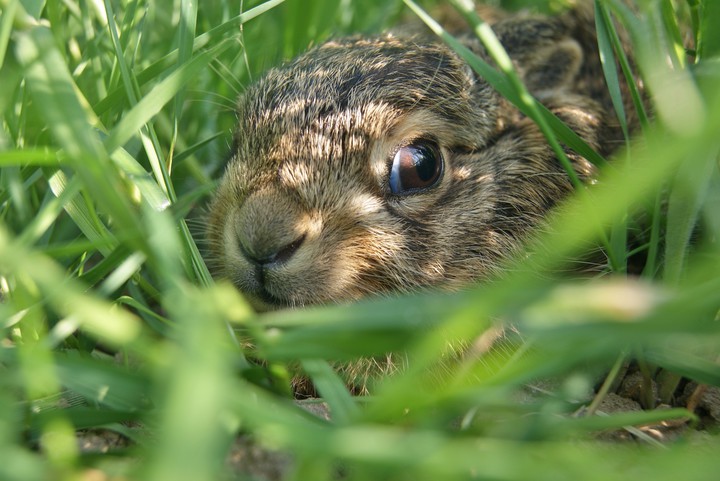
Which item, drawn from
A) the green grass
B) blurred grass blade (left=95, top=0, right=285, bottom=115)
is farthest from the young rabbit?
blurred grass blade (left=95, top=0, right=285, bottom=115)

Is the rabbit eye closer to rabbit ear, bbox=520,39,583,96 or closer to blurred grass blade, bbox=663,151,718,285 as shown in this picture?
blurred grass blade, bbox=663,151,718,285

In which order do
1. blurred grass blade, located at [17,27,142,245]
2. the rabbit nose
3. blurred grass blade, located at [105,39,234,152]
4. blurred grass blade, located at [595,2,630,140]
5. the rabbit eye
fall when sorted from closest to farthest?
blurred grass blade, located at [17,27,142,245], blurred grass blade, located at [105,39,234,152], the rabbit nose, blurred grass blade, located at [595,2,630,140], the rabbit eye

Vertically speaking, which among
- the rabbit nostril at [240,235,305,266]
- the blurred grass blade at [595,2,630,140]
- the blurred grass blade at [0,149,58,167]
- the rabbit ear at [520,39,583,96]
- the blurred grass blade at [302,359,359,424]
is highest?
the blurred grass blade at [595,2,630,140]

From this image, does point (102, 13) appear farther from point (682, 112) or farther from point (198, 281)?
point (682, 112)

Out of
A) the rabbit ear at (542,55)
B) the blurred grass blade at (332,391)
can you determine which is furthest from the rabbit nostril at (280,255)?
the rabbit ear at (542,55)

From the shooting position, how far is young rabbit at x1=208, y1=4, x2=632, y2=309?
8.96ft

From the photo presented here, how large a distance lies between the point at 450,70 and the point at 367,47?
43cm

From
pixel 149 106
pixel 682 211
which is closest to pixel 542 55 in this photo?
pixel 682 211

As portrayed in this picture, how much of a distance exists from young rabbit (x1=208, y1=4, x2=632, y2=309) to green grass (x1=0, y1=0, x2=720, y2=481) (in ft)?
1.00

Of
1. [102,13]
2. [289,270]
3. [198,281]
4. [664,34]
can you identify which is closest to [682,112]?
[664,34]

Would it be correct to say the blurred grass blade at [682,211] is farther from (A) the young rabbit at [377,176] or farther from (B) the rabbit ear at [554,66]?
(B) the rabbit ear at [554,66]

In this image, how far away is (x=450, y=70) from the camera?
135 inches

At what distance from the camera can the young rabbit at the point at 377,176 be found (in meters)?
2.73

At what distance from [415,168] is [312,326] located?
62.3 inches
